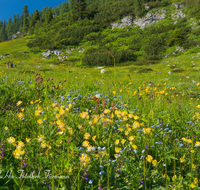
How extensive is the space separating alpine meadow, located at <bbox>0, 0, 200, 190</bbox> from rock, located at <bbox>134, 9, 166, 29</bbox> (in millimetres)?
305

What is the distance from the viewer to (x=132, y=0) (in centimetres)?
5650

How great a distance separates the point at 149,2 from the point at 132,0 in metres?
7.56

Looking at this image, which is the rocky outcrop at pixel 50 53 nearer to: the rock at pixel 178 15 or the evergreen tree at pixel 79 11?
the evergreen tree at pixel 79 11

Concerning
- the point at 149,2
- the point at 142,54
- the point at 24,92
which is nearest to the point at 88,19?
the point at 149,2

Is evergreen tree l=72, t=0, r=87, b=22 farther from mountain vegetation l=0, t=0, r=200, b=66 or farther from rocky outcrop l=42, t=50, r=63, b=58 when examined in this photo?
rocky outcrop l=42, t=50, r=63, b=58

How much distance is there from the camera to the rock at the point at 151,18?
45059 millimetres

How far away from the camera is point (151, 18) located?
45531mm

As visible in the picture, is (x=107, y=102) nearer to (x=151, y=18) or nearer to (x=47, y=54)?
(x=47, y=54)

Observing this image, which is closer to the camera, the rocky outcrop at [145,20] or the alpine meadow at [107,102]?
the alpine meadow at [107,102]

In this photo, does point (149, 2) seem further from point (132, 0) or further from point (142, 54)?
point (142, 54)

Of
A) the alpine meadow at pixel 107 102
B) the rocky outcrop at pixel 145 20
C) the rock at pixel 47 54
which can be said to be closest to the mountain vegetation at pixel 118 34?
the alpine meadow at pixel 107 102

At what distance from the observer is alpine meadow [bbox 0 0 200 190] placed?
1312 mm

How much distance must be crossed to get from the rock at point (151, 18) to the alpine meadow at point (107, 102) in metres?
0.30

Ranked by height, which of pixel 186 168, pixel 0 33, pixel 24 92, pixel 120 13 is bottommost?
pixel 186 168
